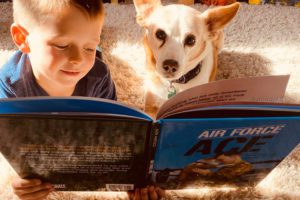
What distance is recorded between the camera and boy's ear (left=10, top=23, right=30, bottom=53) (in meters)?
0.86

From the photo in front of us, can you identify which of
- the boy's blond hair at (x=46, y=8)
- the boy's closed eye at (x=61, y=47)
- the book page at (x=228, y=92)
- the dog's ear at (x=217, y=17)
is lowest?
the book page at (x=228, y=92)

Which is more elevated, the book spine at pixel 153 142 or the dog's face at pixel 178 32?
the dog's face at pixel 178 32

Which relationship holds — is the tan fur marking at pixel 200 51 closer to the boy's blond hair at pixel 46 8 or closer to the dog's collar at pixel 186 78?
the dog's collar at pixel 186 78

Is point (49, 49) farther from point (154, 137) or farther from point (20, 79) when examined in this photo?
point (154, 137)

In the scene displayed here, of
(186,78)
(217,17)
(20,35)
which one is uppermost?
(217,17)

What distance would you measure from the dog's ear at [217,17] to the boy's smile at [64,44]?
1.39ft

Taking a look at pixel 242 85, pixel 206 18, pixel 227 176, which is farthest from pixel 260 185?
pixel 206 18

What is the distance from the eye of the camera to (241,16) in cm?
174

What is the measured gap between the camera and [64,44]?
0.82 metres

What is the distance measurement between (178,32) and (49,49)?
0.44 metres

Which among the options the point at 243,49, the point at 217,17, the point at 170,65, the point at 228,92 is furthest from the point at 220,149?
the point at 243,49

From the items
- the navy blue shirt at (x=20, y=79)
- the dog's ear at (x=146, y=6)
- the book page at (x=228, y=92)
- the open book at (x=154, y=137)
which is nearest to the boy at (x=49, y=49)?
the navy blue shirt at (x=20, y=79)

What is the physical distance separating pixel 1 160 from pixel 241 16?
1.26 metres

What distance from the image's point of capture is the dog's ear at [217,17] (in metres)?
1.10
